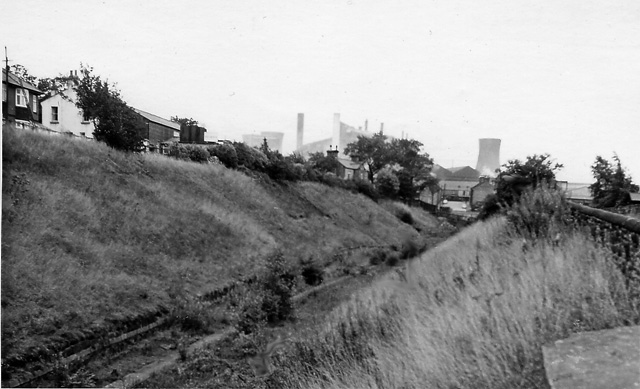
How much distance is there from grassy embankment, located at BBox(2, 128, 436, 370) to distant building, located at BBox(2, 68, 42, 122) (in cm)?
71

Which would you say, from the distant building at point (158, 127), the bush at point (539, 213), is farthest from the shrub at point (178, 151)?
the bush at point (539, 213)

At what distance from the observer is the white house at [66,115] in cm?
562

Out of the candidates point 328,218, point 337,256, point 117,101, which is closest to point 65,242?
point 117,101

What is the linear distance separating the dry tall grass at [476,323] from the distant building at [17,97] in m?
4.20

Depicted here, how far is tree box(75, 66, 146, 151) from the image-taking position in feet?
17.7

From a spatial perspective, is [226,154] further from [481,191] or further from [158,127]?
[481,191]

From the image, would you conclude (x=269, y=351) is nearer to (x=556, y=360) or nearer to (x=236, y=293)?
(x=556, y=360)

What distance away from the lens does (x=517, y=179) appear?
5488mm

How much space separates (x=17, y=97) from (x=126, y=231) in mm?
3313

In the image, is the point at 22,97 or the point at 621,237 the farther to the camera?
the point at 22,97

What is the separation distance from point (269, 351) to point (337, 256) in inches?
290

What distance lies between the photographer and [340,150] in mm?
6152

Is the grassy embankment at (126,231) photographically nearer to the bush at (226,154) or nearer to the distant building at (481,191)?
the bush at (226,154)

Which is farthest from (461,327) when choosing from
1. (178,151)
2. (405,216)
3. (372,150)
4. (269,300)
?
(178,151)
